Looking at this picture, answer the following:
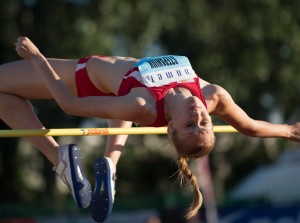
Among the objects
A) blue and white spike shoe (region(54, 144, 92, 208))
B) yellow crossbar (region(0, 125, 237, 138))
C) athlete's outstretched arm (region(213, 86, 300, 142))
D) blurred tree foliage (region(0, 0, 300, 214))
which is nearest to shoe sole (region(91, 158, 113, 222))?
blue and white spike shoe (region(54, 144, 92, 208))

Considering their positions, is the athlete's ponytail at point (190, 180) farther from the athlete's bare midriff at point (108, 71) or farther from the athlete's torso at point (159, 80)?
the athlete's bare midriff at point (108, 71)

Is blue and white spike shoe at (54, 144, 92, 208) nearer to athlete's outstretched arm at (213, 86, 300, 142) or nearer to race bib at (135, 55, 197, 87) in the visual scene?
race bib at (135, 55, 197, 87)

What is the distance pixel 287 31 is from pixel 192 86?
11.9 metres

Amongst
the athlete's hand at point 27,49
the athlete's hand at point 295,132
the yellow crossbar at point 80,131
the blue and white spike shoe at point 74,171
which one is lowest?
the blue and white spike shoe at point 74,171

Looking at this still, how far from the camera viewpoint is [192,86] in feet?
20.2

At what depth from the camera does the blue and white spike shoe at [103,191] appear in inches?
268

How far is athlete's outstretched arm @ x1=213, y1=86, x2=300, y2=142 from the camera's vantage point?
20.9 feet

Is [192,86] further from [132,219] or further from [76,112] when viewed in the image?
[132,219]

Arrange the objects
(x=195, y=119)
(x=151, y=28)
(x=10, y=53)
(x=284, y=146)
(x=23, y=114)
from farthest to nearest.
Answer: (x=284, y=146)
(x=151, y=28)
(x=10, y=53)
(x=23, y=114)
(x=195, y=119)

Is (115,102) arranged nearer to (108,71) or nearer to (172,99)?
(172,99)

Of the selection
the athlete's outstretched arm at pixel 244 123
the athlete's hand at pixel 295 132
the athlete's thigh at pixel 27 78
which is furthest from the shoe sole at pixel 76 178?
the athlete's hand at pixel 295 132

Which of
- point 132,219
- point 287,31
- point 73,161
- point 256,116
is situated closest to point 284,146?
point 256,116

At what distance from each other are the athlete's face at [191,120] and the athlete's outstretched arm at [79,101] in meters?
0.26

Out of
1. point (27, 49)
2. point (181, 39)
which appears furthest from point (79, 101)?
point (181, 39)
